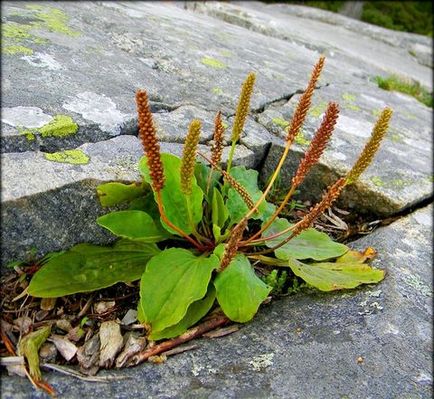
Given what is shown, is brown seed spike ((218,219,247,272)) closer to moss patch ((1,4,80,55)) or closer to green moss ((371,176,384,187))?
green moss ((371,176,384,187))

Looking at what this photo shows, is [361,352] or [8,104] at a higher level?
[8,104]

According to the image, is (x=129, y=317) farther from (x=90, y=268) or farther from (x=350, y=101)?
(x=350, y=101)

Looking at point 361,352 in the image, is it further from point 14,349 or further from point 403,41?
point 403,41

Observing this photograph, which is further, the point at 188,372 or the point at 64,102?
the point at 64,102

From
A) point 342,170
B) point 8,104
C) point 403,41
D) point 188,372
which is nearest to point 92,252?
point 188,372

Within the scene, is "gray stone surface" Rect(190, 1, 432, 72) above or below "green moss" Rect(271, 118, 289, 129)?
below

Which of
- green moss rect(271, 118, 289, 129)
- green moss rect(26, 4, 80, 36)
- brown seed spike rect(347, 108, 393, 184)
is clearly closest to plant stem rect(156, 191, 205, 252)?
brown seed spike rect(347, 108, 393, 184)
